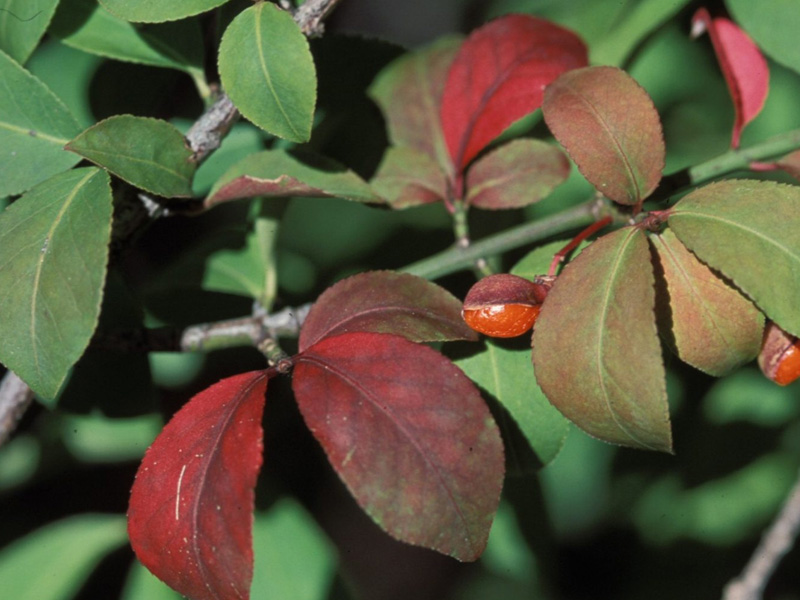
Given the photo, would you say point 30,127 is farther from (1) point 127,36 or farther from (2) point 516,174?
(2) point 516,174

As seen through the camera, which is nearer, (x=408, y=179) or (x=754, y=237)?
(x=754, y=237)

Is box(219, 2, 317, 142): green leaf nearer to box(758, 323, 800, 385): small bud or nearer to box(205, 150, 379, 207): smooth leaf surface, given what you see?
box(205, 150, 379, 207): smooth leaf surface

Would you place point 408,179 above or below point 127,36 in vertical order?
below

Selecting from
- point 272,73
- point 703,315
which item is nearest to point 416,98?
point 272,73

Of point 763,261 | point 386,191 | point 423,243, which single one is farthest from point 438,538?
point 423,243

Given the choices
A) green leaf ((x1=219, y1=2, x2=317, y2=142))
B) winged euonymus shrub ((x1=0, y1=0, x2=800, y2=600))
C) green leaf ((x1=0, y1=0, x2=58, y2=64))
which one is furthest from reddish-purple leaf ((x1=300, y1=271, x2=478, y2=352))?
green leaf ((x1=0, y1=0, x2=58, y2=64))

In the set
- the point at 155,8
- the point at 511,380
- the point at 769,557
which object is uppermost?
the point at 155,8
